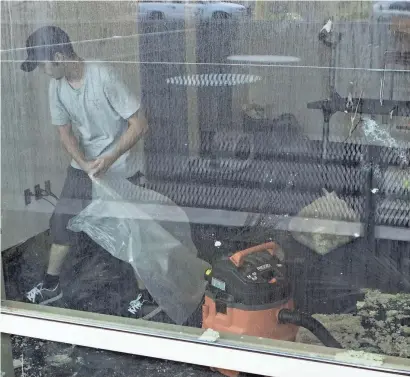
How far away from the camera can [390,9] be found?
1.68 meters

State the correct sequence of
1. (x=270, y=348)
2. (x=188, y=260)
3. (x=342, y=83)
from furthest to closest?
(x=188, y=260), (x=270, y=348), (x=342, y=83)

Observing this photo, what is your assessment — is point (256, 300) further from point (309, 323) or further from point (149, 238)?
point (149, 238)

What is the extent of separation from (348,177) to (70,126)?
0.87 metres

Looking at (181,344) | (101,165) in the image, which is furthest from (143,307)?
(101,165)

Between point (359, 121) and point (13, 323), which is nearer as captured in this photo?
point (359, 121)

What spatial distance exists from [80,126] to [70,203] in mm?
250

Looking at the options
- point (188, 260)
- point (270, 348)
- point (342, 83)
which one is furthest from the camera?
point (188, 260)

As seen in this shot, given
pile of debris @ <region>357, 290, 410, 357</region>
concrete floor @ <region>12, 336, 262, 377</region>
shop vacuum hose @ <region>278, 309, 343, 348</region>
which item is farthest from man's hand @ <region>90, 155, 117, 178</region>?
pile of debris @ <region>357, 290, 410, 357</region>

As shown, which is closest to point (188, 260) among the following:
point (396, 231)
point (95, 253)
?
point (95, 253)

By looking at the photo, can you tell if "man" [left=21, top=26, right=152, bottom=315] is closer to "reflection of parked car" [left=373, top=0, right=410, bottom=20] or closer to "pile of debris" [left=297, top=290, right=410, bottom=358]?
"pile of debris" [left=297, top=290, right=410, bottom=358]

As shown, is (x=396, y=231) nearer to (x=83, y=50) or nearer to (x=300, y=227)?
(x=300, y=227)

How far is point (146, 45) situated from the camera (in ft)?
6.30

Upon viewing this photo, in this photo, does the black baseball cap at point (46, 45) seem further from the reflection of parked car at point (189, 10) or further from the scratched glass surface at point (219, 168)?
the reflection of parked car at point (189, 10)

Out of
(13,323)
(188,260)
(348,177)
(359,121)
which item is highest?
(359,121)
